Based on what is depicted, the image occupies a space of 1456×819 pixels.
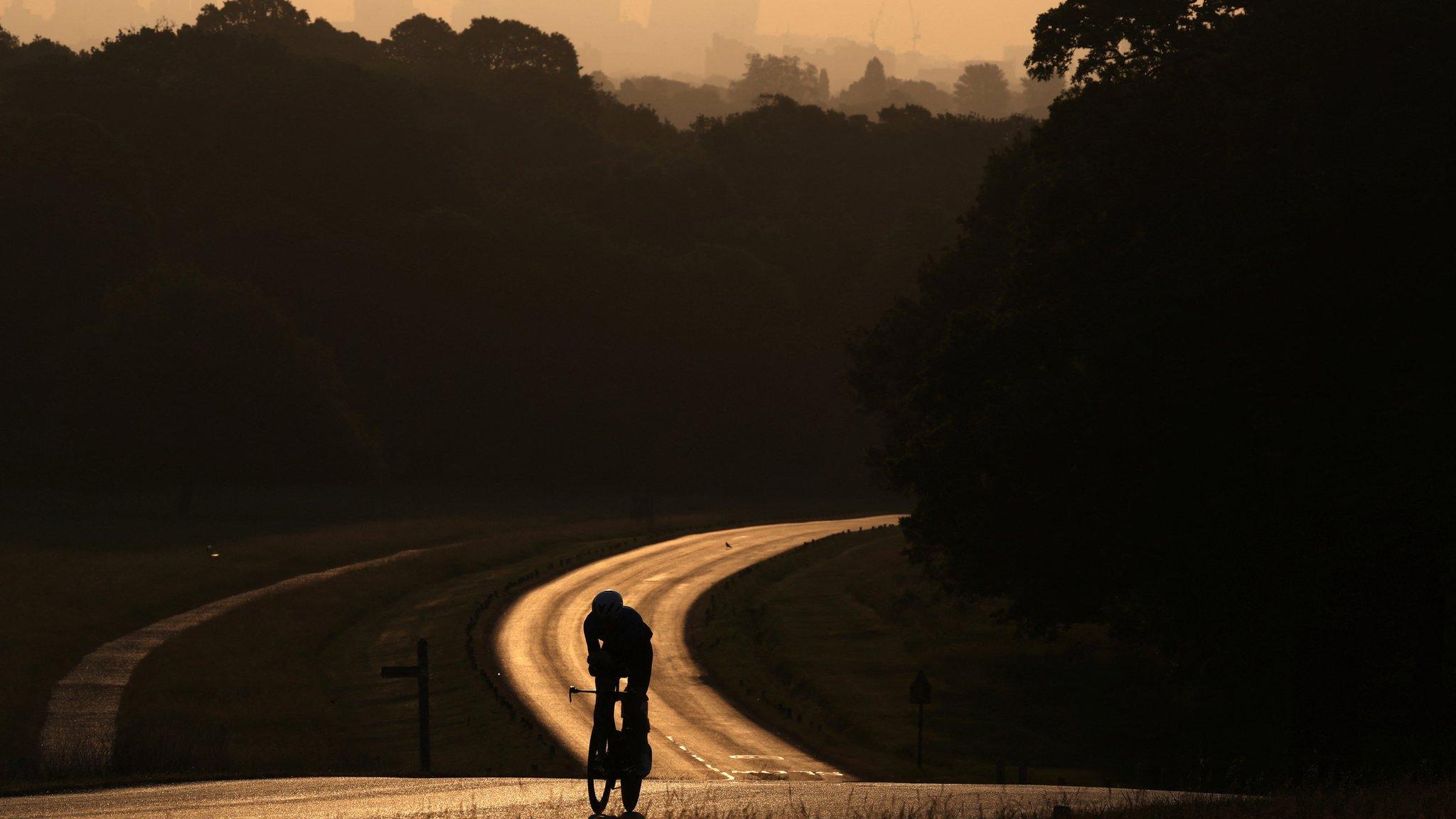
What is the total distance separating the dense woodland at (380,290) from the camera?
242 ft

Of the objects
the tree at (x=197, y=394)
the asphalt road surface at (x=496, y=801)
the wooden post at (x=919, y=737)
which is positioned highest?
the tree at (x=197, y=394)

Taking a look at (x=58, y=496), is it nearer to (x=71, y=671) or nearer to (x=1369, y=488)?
(x=71, y=671)

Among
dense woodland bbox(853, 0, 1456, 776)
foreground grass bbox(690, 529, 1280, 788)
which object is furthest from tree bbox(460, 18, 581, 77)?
dense woodland bbox(853, 0, 1456, 776)

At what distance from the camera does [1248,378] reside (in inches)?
920

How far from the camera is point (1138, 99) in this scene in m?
28.4

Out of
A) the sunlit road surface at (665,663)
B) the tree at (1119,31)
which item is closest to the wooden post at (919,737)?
the sunlit road surface at (665,663)

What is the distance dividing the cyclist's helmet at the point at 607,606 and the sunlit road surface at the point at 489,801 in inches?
78.6

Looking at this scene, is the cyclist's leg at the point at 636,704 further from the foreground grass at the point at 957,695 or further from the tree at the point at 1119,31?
the tree at the point at 1119,31

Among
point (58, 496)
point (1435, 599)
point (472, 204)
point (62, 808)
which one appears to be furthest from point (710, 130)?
point (62, 808)

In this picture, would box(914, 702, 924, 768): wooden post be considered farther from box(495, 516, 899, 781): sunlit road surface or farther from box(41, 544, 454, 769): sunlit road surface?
box(41, 544, 454, 769): sunlit road surface

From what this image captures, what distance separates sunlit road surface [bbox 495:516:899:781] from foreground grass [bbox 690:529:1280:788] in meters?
0.88

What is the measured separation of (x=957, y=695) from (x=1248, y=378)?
14188mm

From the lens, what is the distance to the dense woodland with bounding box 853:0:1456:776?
22.6 m

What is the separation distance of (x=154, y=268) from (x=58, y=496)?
41.7 ft
